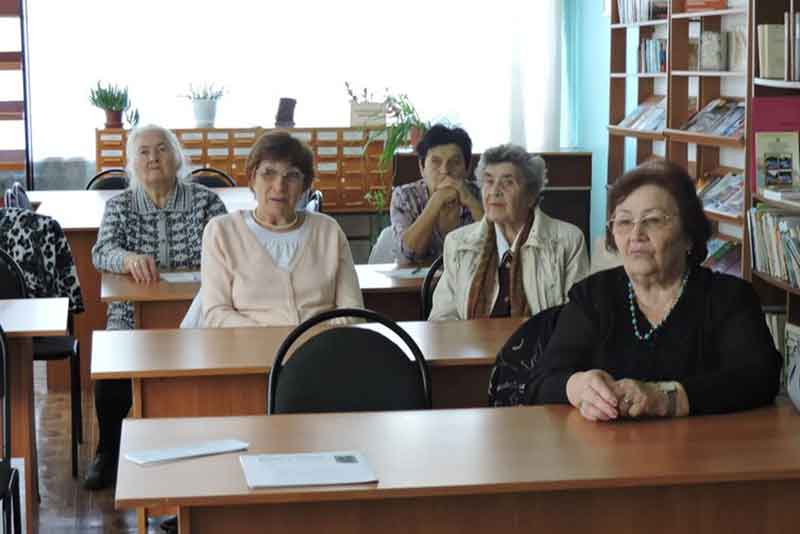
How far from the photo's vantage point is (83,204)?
23.4 ft

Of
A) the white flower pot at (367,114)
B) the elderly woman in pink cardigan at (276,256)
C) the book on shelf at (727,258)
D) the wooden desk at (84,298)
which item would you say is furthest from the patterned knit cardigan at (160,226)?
the white flower pot at (367,114)

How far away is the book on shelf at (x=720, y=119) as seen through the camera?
6.04 meters

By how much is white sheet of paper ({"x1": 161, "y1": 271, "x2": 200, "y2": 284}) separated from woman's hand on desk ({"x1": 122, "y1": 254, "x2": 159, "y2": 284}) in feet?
0.18

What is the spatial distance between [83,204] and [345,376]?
170 inches

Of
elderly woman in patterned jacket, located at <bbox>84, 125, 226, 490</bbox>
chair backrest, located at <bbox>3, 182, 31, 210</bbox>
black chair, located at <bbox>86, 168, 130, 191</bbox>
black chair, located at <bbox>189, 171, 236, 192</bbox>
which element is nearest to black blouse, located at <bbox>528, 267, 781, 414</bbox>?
elderly woman in patterned jacket, located at <bbox>84, 125, 226, 490</bbox>

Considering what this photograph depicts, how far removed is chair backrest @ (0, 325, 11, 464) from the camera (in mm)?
3461

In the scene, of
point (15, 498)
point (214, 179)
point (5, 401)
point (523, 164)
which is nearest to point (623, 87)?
point (214, 179)

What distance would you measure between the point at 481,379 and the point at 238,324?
0.88 metres

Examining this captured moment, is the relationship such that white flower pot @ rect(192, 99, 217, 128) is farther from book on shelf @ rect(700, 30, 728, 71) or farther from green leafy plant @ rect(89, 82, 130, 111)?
book on shelf @ rect(700, 30, 728, 71)

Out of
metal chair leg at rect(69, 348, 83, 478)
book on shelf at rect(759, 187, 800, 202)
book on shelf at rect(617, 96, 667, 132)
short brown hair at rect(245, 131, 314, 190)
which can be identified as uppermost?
book on shelf at rect(617, 96, 667, 132)

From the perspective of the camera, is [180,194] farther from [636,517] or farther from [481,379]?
[636,517]

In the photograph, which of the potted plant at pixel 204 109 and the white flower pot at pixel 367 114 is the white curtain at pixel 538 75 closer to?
the white flower pot at pixel 367 114

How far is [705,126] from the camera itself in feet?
21.1

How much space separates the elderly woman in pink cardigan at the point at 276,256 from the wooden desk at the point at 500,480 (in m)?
1.44
